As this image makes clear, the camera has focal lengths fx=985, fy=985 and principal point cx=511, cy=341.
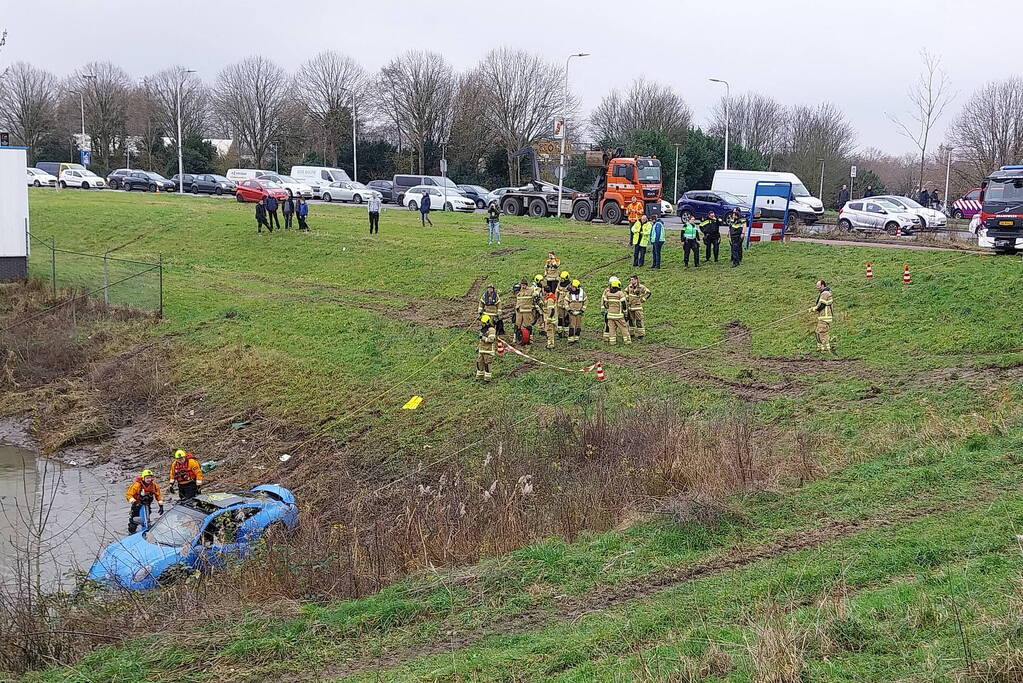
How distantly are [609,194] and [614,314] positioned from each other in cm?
1560

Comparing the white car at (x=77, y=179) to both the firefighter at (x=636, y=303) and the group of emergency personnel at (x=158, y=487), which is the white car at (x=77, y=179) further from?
the group of emergency personnel at (x=158, y=487)

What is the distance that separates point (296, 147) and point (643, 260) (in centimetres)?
5583

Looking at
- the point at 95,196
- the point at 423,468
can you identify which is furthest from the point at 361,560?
the point at 95,196

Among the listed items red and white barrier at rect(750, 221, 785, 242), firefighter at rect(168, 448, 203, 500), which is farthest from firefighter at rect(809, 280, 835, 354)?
firefighter at rect(168, 448, 203, 500)

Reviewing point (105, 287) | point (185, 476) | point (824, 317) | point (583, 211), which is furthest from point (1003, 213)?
point (105, 287)

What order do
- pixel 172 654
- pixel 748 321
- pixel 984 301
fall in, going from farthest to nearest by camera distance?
pixel 748 321 < pixel 984 301 < pixel 172 654

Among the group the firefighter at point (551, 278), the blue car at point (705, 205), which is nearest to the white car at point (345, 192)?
the blue car at point (705, 205)

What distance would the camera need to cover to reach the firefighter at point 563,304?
73.7ft

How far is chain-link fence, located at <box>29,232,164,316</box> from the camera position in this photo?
2989 cm

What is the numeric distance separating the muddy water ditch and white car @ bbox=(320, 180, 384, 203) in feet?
105

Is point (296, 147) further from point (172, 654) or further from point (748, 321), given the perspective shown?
point (172, 654)

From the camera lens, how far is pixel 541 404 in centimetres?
1928

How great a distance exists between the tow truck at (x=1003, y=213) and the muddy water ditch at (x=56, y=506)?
21.5 m

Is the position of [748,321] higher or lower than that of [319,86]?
lower
